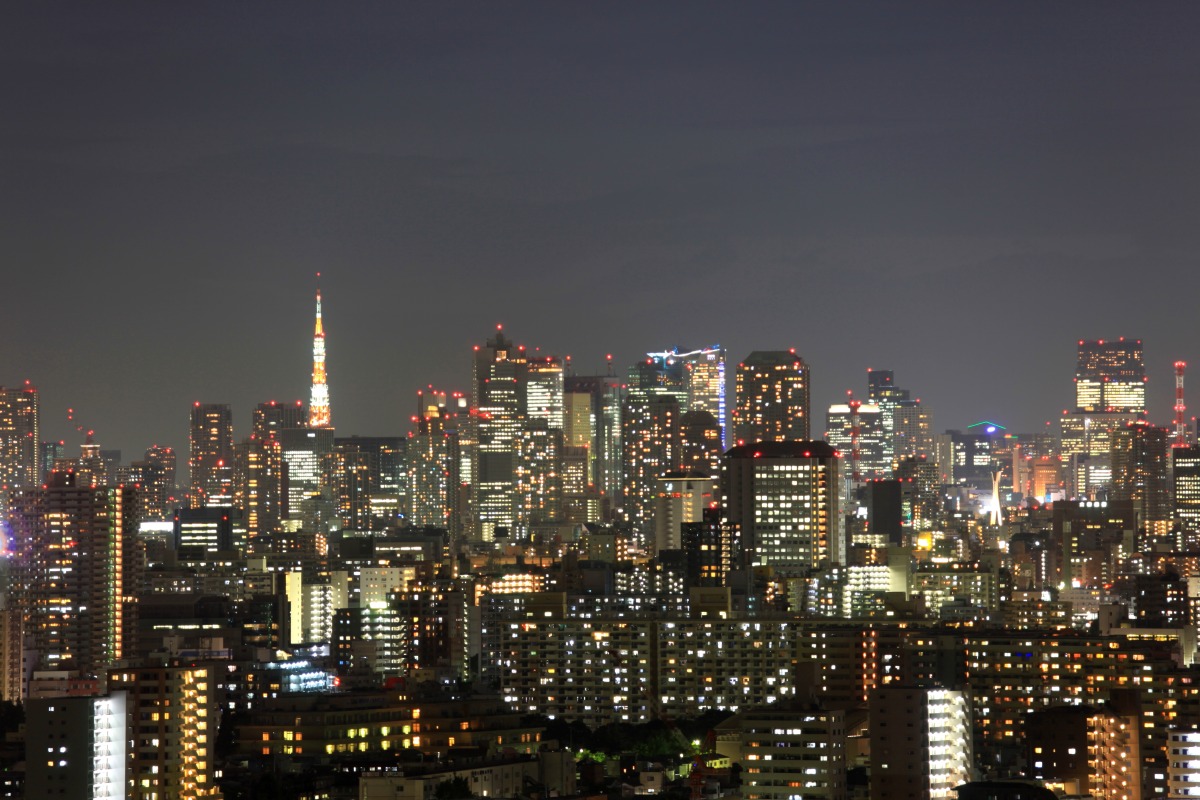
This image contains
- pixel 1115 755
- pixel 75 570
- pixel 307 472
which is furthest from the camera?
pixel 307 472

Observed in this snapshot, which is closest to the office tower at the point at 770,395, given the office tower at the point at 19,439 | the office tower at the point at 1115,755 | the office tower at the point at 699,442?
the office tower at the point at 699,442

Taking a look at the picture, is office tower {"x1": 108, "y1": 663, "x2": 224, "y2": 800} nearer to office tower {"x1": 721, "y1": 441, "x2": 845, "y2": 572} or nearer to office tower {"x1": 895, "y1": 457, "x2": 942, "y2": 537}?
office tower {"x1": 721, "y1": 441, "x2": 845, "y2": 572}

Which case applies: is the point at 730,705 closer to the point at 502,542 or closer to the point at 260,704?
the point at 260,704

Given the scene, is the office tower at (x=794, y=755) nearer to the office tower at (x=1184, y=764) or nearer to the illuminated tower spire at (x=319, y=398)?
the office tower at (x=1184, y=764)

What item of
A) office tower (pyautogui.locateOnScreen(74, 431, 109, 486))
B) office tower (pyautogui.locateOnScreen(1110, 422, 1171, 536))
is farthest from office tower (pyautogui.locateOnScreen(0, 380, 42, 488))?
office tower (pyautogui.locateOnScreen(1110, 422, 1171, 536))

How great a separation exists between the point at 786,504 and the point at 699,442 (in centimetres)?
1983

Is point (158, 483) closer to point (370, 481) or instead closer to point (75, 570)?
point (370, 481)

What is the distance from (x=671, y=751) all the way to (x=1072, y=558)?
36.1 m

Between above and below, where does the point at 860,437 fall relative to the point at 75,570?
above

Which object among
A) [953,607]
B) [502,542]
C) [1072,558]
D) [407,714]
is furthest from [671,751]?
[502,542]

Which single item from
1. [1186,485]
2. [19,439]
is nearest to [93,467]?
[19,439]

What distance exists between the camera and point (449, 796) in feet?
89.5

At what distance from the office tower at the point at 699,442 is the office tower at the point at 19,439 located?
753 inches

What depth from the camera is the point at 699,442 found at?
278 ft
